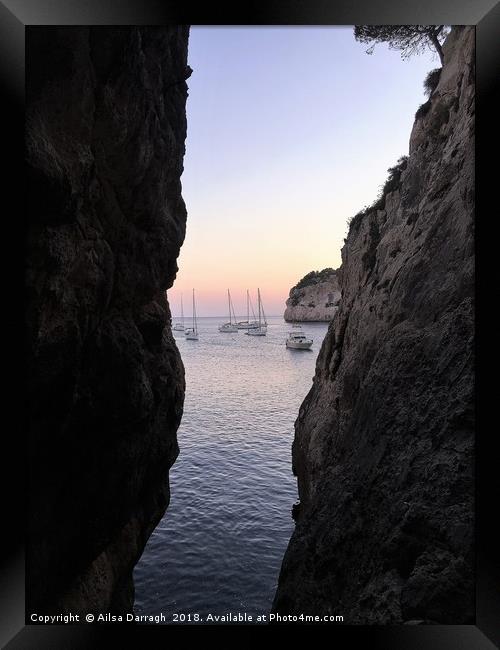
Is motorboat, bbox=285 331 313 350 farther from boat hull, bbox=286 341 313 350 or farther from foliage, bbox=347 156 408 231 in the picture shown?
foliage, bbox=347 156 408 231

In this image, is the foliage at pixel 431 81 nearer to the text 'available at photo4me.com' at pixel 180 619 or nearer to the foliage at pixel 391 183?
the foliage at pixel 391 183

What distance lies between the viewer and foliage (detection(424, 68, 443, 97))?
41.2 ft

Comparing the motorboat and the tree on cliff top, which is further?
the motorboat

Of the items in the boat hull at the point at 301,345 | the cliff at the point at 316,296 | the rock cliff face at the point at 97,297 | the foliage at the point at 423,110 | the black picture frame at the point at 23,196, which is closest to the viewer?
the black picture frame at the point at 23,196

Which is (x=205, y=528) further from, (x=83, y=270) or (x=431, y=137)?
(x=431, y=137)

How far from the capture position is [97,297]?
29.3 ft

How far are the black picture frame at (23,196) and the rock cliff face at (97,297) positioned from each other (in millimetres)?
765

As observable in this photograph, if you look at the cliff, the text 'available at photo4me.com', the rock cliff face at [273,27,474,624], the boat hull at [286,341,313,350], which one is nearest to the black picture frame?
the text 'available at photo4me.com'

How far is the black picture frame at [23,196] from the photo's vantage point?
4750 millimetres

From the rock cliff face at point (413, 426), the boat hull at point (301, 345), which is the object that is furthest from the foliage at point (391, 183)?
the boat hull at point (301, 345)

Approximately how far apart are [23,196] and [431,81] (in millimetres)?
12213

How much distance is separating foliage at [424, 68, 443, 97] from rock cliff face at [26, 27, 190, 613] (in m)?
7.25

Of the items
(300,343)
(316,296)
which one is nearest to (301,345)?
(300,343)

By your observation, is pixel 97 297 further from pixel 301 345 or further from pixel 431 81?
pixel 301 345
